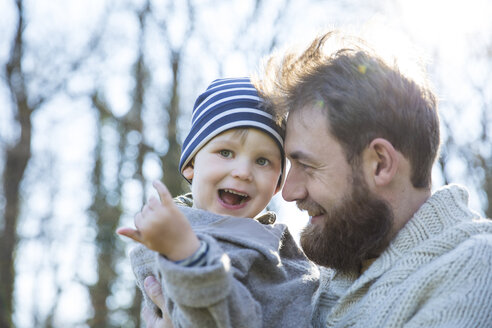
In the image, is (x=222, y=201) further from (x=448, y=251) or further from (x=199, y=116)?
(x=448, y=251)

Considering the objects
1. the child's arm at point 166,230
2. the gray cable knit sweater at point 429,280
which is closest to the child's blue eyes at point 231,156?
the gray cable knit sweater at point 429,280

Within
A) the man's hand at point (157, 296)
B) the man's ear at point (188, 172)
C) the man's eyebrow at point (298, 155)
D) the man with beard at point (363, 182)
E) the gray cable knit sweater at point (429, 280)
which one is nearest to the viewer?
the gray cable knit sweater at point (429, 280)

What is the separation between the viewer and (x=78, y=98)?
1539 centimetres

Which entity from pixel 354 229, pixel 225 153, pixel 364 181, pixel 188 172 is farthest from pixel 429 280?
pixel 188 172

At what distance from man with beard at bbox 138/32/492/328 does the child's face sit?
0.11m

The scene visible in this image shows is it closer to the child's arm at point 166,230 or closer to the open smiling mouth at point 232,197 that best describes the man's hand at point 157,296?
the open smiling mouth at point 232,197

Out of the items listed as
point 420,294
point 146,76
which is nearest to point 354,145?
point 420,294

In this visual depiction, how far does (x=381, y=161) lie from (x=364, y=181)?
12 centimetres

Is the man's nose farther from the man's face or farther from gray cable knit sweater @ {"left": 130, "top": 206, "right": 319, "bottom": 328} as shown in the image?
gray cable knit sweater @ {"left": 130, "top": 206, "right": 319, "bottom": 328}

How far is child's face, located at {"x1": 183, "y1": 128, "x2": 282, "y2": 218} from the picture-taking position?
2.81 metres

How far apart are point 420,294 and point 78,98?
1420 centimetres

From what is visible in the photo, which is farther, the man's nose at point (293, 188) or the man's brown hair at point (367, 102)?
the man's nose at point (293, 188)

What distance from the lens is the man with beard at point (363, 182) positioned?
249 centimetres

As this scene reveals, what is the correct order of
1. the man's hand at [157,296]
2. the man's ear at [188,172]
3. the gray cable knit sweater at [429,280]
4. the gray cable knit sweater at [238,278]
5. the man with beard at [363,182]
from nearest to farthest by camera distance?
1. the gray cable knit sweater at [238,278]
2. the gray cable knit sweater at [429,280]
3. the man with beard at [363,182]
4. the man's hand at [157,296]
5. the man's ear at [188,172]
